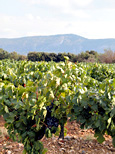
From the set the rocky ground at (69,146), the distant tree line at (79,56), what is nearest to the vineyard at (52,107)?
the rocky ground at (69,146)

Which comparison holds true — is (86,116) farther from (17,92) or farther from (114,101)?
(17,92)

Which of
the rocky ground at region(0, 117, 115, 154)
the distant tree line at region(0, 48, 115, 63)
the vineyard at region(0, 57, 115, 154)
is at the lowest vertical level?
the rocky ground at region(0, 117, 115, 154)

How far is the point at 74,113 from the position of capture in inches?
139

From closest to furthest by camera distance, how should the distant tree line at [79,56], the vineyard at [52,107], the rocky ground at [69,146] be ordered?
the vineyard at [52,107]
the rocky ground at [69,146]
the distant tree line at [79,56]

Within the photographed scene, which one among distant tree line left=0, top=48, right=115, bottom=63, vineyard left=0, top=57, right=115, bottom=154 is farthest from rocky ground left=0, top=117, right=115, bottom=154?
distant tree line left=0, top=48, right=115, bottom=63

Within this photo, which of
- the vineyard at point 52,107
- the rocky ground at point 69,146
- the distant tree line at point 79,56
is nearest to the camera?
the vineyard at point 52,107

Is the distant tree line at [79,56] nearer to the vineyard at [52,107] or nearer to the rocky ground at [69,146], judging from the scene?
the rocky ground at [69,146]

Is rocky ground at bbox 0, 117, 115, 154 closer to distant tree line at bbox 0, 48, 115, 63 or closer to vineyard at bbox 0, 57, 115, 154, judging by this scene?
vineyard at bbox 0, 57, 115, 154

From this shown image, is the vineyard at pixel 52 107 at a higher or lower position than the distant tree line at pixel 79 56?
lower

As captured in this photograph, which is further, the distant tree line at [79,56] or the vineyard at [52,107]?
the distant tree line at [79,56]

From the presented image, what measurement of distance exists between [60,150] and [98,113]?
1653 mm

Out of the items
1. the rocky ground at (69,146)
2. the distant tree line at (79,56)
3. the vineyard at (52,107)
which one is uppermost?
the distant tree line at (79,56)

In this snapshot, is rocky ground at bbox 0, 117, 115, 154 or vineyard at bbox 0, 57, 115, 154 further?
rocky ground at bbox 0, 117, 115, 154

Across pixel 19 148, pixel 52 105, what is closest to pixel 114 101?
pixel 52 105
